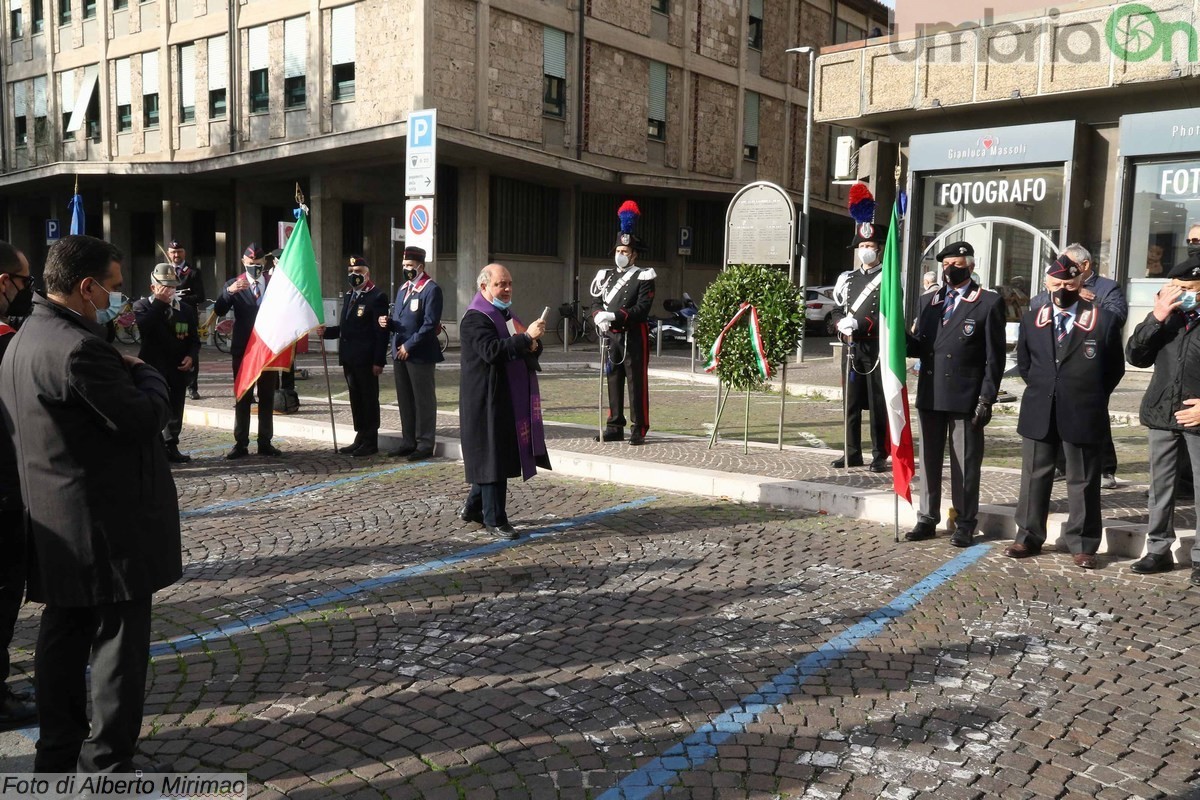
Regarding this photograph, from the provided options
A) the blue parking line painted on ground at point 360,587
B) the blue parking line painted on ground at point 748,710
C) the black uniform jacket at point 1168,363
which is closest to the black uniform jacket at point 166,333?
the blue parking line painted on ground at point 360,587

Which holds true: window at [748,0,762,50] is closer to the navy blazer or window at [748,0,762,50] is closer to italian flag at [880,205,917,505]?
the navy blazer

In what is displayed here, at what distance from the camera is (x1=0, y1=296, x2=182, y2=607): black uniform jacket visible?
3.25 metres

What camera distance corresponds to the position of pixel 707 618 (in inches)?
209

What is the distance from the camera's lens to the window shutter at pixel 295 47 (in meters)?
26.1

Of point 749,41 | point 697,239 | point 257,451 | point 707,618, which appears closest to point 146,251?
point 697,239

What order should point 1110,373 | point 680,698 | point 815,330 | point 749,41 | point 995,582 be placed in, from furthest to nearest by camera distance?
point 749,41
point 815,330
point 1110,373
point 995,582
point 680,698

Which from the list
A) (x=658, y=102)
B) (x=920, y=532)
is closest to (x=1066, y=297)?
(x=920, y=532)

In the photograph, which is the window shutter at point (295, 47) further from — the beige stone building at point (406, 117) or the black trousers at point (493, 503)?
the black trousers at point (493, 503)

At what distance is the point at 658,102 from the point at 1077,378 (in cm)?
2542

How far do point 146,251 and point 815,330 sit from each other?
22.6 m

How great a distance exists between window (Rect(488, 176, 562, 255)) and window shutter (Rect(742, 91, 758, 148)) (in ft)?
30.3

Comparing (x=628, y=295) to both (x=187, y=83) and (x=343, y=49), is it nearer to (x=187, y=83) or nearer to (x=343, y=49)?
(x=343, y=49)

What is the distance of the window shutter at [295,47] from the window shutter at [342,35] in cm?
113

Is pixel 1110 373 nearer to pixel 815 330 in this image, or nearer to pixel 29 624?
pixel 29 624
